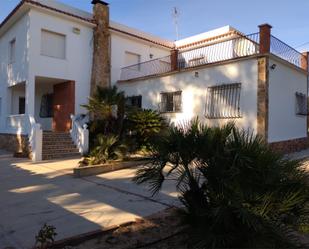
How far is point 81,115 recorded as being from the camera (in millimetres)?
16875

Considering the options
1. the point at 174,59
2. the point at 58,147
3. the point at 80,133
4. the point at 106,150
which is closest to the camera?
the point at 106,150

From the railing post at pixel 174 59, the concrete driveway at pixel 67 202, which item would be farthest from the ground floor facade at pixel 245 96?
the concrete driveway at pixel 67 202

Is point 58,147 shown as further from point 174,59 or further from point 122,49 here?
point 122,49

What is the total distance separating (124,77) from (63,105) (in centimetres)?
391

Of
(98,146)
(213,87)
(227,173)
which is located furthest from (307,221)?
(213,87)

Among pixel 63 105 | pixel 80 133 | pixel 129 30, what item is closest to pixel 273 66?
pixel 80 133

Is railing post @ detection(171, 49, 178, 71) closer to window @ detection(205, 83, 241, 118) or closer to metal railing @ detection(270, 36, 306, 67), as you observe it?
window @ detection(205, 83, 241, 118)

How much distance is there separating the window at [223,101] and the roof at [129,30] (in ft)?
23.4

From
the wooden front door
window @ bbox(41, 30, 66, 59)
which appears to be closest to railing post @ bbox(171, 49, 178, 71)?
the wooden front door

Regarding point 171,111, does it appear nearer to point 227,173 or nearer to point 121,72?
point 121,72

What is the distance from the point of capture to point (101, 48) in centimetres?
1844

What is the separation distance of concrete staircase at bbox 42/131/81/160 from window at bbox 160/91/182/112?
4.71 m

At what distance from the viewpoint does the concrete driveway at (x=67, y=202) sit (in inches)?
209

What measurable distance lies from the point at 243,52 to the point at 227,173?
45.5 ft
